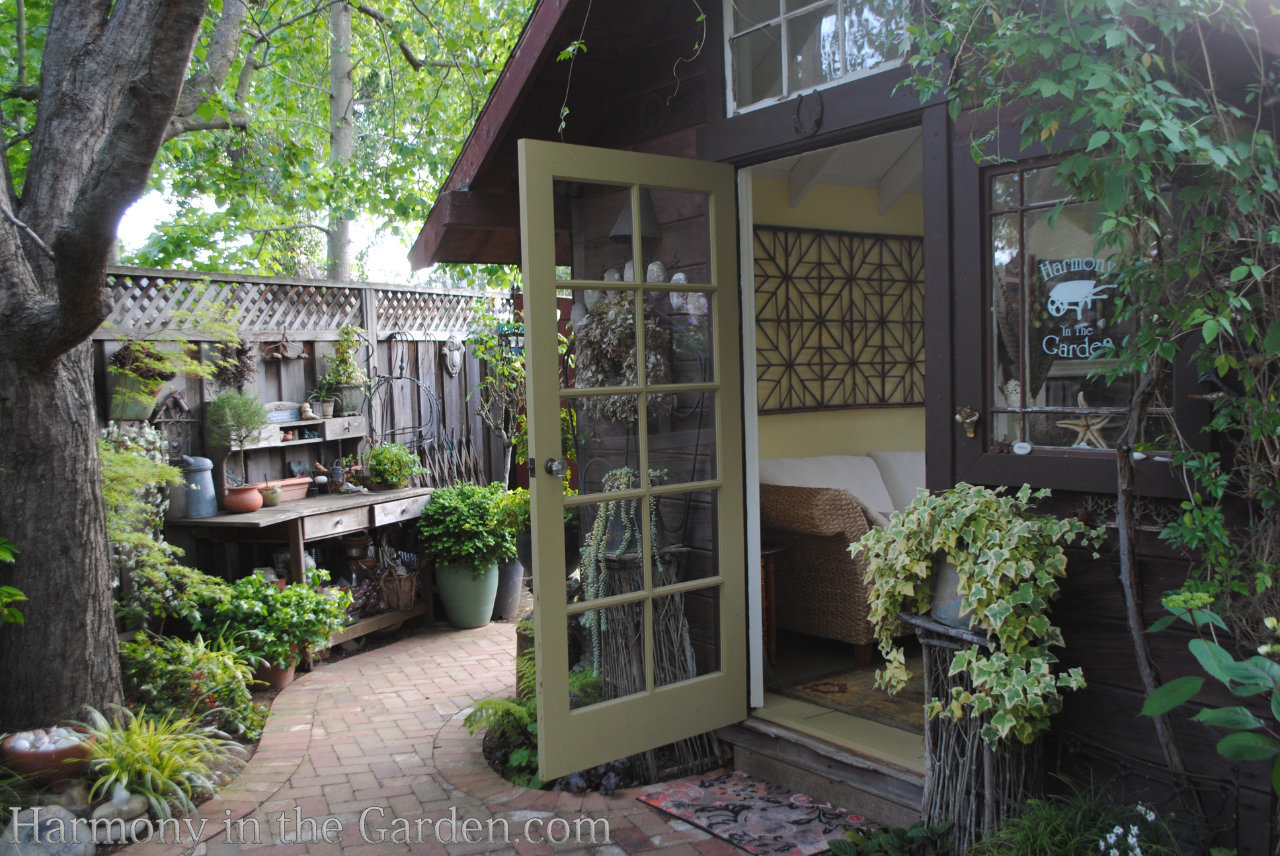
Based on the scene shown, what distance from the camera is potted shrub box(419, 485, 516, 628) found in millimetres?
6055

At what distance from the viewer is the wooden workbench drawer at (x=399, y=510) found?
231 inches

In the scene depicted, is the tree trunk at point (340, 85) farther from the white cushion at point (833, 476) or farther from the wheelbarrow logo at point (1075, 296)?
the wheelbarrow logo at point (1075, 296)

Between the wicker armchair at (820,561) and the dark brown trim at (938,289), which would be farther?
the wicker armchair at (820,561)

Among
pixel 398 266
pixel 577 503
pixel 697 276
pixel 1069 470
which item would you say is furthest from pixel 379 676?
pixel 398 266

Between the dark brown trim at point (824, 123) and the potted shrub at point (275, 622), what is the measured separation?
3.10 m

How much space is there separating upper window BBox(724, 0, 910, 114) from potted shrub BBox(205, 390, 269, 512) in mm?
3285

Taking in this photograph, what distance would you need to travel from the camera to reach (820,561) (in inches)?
179

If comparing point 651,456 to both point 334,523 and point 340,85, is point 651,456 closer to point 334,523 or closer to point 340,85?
point 334,523

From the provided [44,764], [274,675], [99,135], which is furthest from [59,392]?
[274,675]

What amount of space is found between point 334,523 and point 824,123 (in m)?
3.69

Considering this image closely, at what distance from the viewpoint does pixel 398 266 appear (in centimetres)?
2075

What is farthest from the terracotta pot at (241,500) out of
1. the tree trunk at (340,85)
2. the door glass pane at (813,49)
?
the door glass pane at (813,49)

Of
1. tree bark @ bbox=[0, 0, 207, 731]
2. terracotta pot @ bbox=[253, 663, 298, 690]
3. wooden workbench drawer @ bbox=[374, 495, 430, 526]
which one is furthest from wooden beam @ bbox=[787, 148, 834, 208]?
terracotta pot @ bbox=[253, 663, 298, 690]

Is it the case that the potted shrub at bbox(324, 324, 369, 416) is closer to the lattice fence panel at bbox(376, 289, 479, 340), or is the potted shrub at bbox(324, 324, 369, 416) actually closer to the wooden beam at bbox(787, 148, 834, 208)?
the lattice fence panel at bbox(376, 289, 479, 340)
